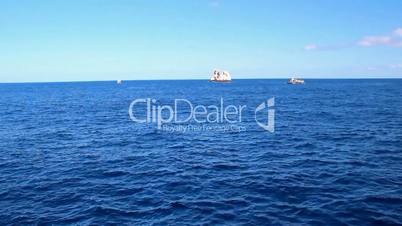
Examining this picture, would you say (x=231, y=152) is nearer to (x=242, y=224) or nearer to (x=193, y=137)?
(x=193, y=137)

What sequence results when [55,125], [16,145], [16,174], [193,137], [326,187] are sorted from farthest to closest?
1. [55,125]
2. [193,137]
3. [16,145]
4. [16,174]
5. [326,187]

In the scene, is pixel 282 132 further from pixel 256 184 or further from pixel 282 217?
pixel 282 217

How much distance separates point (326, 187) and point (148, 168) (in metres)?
13.0

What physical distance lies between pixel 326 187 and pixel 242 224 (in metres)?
7.57

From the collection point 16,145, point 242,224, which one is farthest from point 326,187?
point 16,145

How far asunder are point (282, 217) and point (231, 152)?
46.1 ft

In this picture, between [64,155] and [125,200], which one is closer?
[125,200]

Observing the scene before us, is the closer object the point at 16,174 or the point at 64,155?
the point at 16,174

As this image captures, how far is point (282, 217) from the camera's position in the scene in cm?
1620

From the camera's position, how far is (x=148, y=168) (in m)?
25.3

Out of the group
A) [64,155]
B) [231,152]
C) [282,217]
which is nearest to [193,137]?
[231,152]

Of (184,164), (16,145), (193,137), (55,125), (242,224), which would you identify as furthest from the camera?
(55,125)

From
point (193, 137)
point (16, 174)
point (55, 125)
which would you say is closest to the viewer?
point (16, 174)

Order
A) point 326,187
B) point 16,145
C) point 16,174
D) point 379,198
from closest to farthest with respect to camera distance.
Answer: point 379,198, point 326,187, point 16,174, point 16,145
